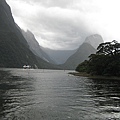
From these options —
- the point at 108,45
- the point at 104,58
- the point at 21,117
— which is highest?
the point at 108,45

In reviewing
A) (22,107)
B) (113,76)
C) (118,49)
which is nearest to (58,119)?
→ (22,107)

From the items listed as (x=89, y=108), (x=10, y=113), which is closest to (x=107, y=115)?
(x=89, y=108)

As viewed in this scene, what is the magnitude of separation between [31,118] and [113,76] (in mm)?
83507

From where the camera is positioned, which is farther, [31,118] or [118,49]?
[118,49]

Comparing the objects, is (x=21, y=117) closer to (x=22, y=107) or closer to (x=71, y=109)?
(x=22, y=107)

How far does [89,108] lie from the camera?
27.0m

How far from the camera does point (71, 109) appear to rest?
26.2 m

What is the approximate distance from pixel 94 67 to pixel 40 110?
87.9m

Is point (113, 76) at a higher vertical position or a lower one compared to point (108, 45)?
lower

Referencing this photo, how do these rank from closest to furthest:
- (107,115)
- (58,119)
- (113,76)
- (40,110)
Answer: (58,119) → (107,115) → (40,110) → (113,76)

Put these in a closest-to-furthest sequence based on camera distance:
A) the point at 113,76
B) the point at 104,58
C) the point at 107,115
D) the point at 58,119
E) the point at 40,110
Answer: the point at 58,119 < the point at 107,115 < the point at 40,110 < the point at 113,76 < the point at 104,58

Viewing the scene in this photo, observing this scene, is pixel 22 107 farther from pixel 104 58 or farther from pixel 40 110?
pixel 104 58

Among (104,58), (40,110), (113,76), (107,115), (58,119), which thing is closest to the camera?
(58,119)

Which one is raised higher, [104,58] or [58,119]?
[104,58]
